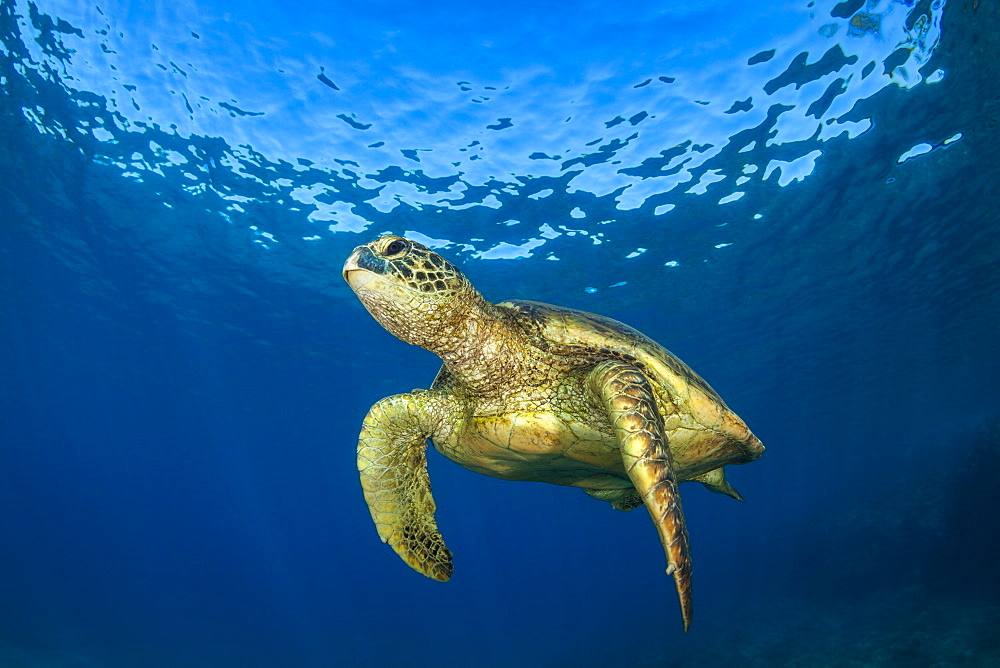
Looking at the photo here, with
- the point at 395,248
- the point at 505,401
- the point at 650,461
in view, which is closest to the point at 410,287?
the point at 395,248

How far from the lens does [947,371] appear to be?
1110 inches

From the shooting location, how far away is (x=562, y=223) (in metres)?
13.2

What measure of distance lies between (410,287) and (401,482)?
75.2 inches

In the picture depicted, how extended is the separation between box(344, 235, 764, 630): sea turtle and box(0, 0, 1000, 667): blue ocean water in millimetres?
6727

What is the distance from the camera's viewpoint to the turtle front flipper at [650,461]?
2.16m

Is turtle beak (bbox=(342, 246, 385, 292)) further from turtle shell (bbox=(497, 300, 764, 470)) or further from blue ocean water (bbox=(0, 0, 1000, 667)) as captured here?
blue ocean water (bbox=(0, 0, 1000, 667))

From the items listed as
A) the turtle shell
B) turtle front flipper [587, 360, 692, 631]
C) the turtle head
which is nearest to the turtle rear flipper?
the turtle shell

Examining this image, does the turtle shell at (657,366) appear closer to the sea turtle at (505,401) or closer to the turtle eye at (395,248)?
the sea turtle at (505,401)

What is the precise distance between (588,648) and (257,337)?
2211 cm

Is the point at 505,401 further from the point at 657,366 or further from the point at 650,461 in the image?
the point at 650,461

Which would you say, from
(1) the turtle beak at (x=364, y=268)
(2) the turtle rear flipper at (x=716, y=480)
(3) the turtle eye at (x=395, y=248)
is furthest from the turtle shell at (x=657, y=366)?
(2) the turtle rear flipper at (x=716, y=480)

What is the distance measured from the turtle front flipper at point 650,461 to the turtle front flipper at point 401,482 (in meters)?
1.74

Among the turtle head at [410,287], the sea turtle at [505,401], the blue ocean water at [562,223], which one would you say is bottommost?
the sea turtle at [505,401]

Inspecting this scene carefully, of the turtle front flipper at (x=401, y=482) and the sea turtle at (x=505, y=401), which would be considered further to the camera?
the turtle front flipper at (x=401, y=482)
